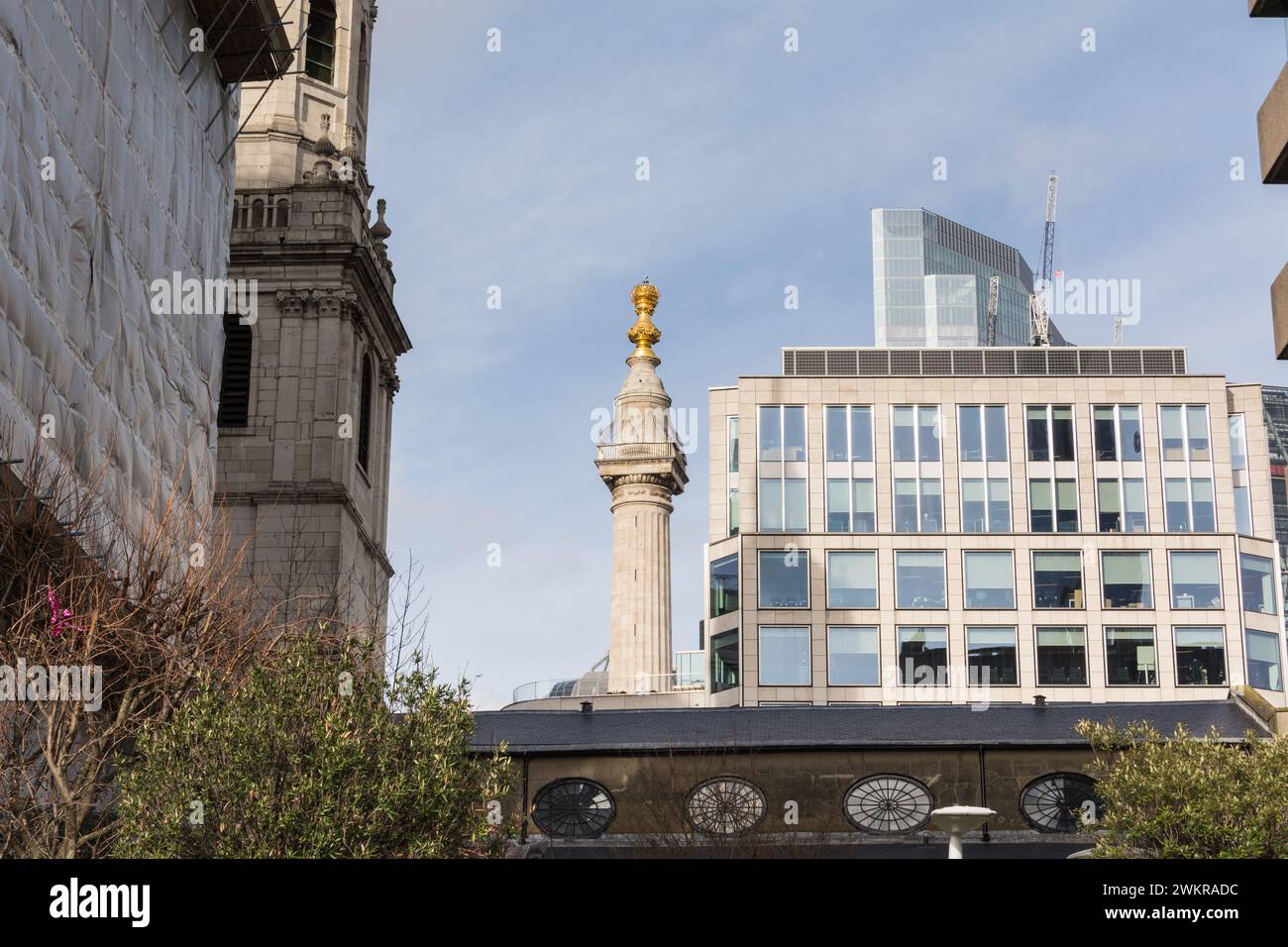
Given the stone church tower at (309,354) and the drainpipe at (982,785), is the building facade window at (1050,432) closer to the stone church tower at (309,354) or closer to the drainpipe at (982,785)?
the stone church tower at (309,354)

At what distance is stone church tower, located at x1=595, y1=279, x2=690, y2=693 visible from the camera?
87.7 metres

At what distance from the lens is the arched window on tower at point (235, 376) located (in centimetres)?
5622

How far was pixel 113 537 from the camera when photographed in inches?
1190

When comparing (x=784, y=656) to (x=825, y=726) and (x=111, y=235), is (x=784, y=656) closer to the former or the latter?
(x=825, y=726)

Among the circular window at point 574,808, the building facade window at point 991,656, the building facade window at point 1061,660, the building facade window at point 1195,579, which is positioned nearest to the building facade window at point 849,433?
the building facade window at point 991,656

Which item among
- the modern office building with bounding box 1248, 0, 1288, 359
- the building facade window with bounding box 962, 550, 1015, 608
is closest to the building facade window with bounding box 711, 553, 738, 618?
the building facade window with bounding box 962, 550, 1015, 608

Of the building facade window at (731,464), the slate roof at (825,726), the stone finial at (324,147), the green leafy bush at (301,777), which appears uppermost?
the stone finial at (324,147)

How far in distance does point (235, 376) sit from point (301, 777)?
33.7 metres

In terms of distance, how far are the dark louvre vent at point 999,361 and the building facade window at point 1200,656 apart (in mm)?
15571

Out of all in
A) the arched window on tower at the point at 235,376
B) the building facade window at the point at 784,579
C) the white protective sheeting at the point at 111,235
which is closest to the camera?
the white protective sheeting at the point at 111,235

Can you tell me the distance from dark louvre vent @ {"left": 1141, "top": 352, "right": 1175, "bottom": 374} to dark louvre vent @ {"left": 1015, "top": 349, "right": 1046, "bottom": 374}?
4808mm

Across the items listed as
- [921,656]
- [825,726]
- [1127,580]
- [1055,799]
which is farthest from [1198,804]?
[1127,580]
